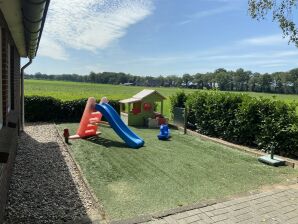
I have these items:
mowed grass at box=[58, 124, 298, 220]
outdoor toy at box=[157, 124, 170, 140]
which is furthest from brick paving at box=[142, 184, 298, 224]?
outdoor toy at box=[157, 124, 170, 140]

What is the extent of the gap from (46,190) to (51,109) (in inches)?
428

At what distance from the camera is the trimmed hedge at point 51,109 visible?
1538cm

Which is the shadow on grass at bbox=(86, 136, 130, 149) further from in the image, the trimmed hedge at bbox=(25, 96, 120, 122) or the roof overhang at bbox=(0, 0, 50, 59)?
the trimmed hedge at bbox=(25, 96, 120, 122)

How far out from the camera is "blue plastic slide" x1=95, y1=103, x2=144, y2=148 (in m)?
9.73

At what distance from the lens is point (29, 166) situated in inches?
281

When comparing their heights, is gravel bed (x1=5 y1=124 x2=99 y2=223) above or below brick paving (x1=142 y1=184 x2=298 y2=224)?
below

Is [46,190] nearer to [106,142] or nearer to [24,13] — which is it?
[24,13]

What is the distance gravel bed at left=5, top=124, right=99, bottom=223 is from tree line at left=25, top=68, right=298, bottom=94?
57.0m

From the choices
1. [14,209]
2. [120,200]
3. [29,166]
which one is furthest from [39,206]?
[29,166]

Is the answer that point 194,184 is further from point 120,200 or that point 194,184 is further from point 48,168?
point 48,168

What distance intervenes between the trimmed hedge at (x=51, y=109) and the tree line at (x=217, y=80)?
4890 cm

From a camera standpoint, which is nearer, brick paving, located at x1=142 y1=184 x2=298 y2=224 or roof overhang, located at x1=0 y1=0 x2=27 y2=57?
roof overhang, located at x1=0 y1=0 x2=27 y2=57

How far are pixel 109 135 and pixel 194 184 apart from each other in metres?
→ 6.24

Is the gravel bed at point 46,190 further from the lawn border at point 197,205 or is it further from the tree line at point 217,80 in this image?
the tree line at point 217,80
